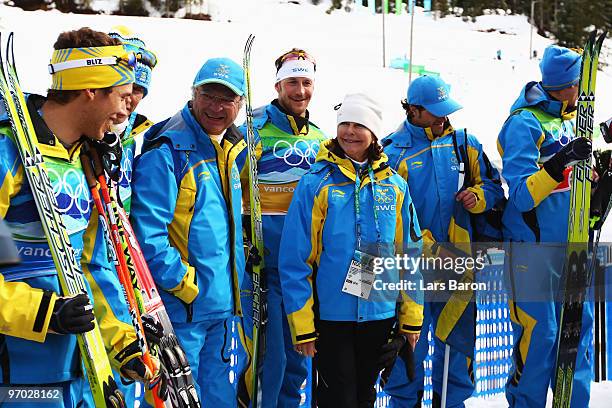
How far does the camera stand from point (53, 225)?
8.02 feet

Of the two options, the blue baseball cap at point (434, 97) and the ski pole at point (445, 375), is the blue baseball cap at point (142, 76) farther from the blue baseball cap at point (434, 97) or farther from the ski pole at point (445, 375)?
the ski pole at point (445, 375)

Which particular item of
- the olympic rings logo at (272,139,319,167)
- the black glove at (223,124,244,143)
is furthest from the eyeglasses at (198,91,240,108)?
the olympic rings logo at (272,139,319,167)

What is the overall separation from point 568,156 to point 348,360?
1.50 meters

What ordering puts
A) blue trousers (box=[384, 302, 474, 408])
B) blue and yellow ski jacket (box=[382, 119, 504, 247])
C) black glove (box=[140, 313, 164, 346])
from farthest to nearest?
blue trousers (box=[384, 302, 474, 408])
blue and yellow ski jacket (box=[382, 119, 504, 247])
black glove (box=[140, 313, 164, 346])

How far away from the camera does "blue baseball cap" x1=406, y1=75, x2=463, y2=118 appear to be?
4.54m

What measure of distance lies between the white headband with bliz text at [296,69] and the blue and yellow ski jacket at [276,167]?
0.20 metres

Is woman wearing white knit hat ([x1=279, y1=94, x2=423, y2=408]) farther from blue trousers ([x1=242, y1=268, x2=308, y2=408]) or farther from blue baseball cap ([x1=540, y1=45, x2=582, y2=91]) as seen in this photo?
blue baseball cap ([x1=540, y1=45, x2=582, y2=91])

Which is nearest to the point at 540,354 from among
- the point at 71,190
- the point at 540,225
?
the point at 540,225

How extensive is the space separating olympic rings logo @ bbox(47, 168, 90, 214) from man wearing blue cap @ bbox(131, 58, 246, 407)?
751mm

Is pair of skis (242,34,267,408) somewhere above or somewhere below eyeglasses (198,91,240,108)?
below

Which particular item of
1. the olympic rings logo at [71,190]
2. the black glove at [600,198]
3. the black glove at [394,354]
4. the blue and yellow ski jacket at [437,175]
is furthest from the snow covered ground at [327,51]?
the olympic rings logo at [71,190]

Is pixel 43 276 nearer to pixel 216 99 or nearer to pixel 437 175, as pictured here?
pixel 216 99

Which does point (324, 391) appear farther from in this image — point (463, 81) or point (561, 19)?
point (561, 19)

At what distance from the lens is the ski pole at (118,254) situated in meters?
2.74
